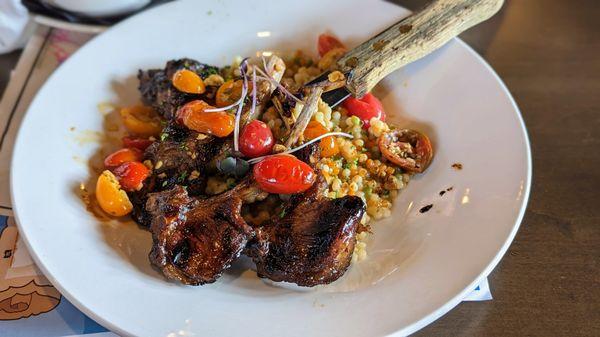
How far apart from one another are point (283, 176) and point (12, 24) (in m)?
2.13

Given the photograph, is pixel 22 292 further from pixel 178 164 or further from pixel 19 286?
pixel 178 164

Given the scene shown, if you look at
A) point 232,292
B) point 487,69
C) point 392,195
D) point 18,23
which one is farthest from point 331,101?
point 18,23

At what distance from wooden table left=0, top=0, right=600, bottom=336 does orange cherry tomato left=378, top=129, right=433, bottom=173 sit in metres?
0.60

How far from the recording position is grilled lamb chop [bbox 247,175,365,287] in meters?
1.90

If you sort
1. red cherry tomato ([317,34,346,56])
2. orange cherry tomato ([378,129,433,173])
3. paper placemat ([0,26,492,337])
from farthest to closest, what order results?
red cherry tomato ([317,34,346,56])
orange cherry tomato ([378,129,433,173])
paper placemat ([0,26,492,337])

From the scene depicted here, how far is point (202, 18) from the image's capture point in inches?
112

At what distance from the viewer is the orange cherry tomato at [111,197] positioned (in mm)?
2174

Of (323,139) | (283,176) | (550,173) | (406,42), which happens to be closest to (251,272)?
(283,176)

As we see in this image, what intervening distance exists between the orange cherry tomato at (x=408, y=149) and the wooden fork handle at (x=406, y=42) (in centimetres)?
27

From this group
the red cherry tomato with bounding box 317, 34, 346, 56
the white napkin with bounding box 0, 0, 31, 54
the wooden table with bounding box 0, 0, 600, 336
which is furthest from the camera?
the white napkin with bounding box 0, 0, 31, 54

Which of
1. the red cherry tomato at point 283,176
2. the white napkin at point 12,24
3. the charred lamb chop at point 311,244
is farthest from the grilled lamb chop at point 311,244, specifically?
the white napkin at point 12,24

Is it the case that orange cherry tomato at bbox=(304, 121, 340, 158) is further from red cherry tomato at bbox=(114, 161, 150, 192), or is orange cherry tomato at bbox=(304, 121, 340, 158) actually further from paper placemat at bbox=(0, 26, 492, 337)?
paper placemat at bbox=(0, 26, 492, 337)

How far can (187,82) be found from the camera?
96.1 inches

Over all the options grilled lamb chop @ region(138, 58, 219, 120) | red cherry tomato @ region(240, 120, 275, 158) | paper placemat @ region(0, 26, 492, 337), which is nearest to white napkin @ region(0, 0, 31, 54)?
paper placemat @ region(0, 26, 492, 337)
